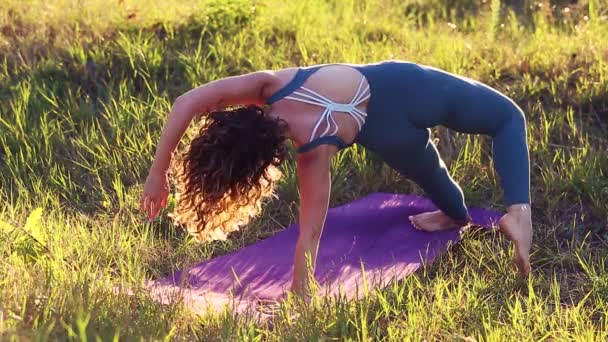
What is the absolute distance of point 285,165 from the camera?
14.3 feet

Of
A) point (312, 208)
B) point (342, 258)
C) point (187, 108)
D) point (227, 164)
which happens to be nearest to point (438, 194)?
point (342, 258)

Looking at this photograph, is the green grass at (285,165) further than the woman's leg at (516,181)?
No

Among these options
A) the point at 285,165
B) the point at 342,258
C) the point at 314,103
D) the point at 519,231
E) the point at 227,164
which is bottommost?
the point at 342,258

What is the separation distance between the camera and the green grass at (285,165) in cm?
281

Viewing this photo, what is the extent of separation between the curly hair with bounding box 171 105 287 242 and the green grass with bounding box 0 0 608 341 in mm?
342

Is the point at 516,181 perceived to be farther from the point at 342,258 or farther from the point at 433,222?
the point at 342,258

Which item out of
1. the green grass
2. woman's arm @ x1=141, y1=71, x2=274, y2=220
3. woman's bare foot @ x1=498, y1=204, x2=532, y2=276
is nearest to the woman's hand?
woman's arm @ x1=141, y1=71, x2=274, y2=220

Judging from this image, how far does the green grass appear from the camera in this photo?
111 inches

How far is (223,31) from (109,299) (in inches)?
115

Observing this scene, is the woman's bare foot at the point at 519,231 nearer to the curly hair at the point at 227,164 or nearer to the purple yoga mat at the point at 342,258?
the purple yoga mat at the point at 342,258

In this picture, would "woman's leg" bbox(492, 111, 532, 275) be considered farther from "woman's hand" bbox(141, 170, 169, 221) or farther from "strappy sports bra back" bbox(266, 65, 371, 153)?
"woman's hand" bbox(141, 170, 169, 221)

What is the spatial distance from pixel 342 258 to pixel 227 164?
0.87 metres

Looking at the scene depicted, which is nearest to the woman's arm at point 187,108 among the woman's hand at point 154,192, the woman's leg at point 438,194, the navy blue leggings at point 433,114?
the woman's hand at point 154,192

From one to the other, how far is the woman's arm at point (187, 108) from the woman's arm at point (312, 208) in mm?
311
